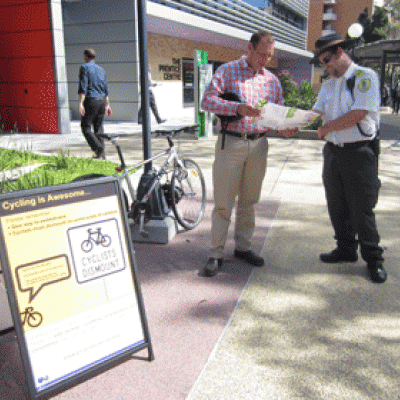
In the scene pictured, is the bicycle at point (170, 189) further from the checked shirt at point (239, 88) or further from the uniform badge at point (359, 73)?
the uniform badge at point (359, 73)

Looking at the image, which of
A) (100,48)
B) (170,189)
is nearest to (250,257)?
(170,189)

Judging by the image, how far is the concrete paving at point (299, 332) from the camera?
2.47 metres

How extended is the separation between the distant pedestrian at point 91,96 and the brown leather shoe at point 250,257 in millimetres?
5296

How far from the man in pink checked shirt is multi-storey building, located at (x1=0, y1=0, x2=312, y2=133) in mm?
1658

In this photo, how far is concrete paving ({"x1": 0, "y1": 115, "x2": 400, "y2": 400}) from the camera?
8.12 feet

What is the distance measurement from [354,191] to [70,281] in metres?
2.53

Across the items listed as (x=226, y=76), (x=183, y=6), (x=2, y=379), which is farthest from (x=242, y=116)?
(x=183, y=6)

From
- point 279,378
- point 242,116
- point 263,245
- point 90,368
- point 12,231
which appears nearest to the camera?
point 12,231

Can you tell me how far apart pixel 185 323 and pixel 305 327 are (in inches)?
33.7

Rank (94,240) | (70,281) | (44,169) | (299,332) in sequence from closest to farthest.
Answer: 1. (70,281)
2. (94,240)
3. (299,332)
4. (44,169)

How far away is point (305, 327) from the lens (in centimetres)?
312

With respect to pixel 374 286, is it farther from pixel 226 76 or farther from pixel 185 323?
pixel 226 76

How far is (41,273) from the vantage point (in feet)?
7.36

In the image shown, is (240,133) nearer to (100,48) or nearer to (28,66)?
(28,66)
